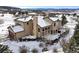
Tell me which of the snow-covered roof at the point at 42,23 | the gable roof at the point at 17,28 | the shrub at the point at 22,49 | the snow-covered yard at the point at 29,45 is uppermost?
the snow-covered roof at the point at 42,23

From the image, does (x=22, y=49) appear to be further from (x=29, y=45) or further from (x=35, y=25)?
(x=35, y=25)

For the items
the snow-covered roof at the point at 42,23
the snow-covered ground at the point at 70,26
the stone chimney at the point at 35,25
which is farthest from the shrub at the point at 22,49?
the snow-covered ground at the point at 70,26

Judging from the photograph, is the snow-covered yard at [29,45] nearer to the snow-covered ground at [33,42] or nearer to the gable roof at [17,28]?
the snow-covered ground at [33,42]

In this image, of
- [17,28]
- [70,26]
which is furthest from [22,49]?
[70,26]

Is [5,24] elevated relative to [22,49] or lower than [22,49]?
elevated

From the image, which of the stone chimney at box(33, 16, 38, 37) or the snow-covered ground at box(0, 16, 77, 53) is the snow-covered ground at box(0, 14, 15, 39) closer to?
the snow-covered ground at box(0, 16, 77, 53)

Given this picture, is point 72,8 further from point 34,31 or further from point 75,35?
point 34,31
